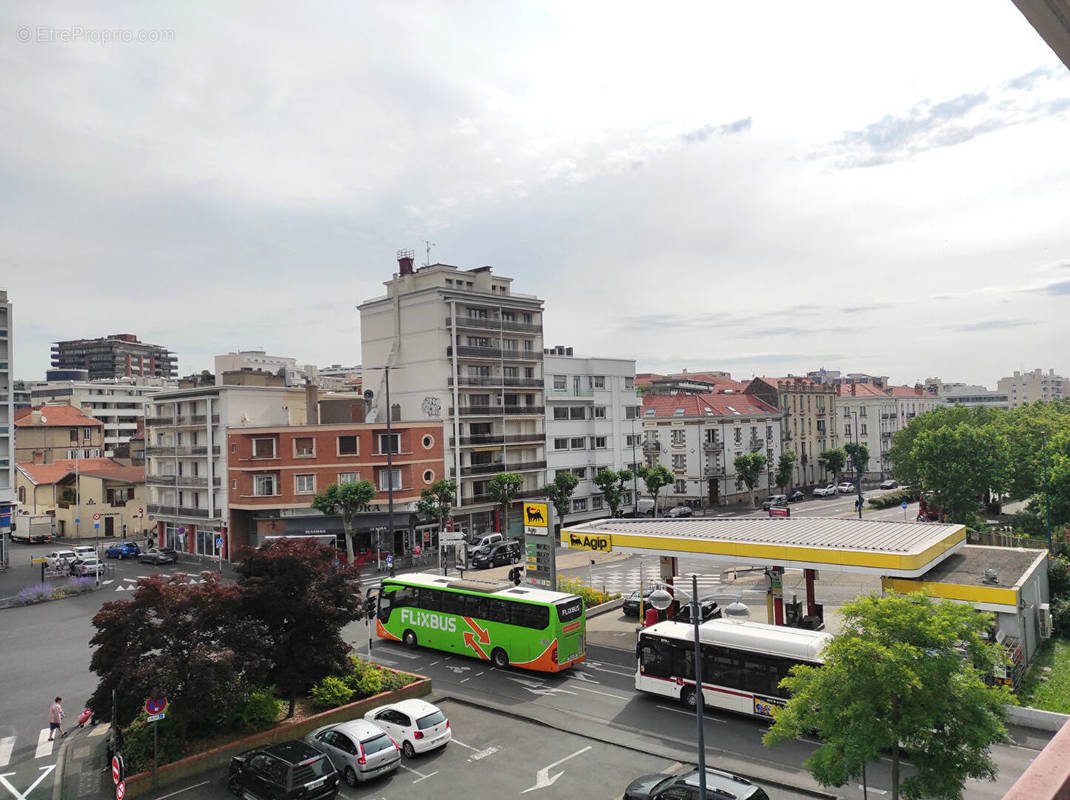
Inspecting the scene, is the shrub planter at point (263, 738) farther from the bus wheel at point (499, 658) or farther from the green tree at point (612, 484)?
the green tree at point (612, 484)

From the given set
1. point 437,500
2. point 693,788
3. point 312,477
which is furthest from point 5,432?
point 693,788

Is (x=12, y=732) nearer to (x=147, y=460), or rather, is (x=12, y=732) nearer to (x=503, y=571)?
(x=503, y=571)

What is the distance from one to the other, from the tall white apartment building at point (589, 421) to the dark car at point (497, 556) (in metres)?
15.8

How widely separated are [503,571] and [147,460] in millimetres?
37057

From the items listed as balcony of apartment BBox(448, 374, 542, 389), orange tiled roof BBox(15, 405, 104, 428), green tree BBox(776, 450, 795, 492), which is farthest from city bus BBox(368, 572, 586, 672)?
orange tiled roof BBox(15, 405, 104, 428)

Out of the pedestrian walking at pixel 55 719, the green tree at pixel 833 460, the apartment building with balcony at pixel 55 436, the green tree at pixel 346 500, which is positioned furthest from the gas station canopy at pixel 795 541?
the apartment building with balcony at pixel 55 436

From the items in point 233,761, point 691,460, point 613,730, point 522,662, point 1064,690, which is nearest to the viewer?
point 233,761

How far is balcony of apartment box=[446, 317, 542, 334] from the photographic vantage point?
63.2 meters

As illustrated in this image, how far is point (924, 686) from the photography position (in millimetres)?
14953

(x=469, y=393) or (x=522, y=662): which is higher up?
(x=469, y=393)

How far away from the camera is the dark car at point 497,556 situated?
51.7 metres

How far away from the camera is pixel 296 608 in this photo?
22.6 meters

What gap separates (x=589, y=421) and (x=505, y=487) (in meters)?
15.6

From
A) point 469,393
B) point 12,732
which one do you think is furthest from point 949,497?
point 12,732
